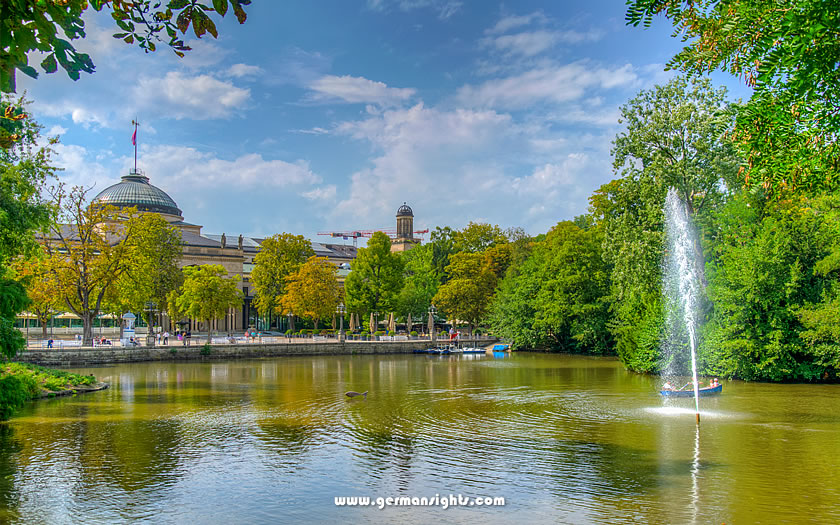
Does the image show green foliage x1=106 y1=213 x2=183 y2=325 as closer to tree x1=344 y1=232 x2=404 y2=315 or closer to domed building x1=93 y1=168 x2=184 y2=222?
tree x1=344 y1=232 x2=404 y2=315

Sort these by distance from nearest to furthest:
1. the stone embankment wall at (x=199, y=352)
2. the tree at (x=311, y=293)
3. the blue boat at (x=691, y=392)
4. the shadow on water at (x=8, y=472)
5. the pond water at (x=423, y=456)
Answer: the shadow on water at (x=8, y=472)
the pond water at (x=423, y=456)
the blue boat at (x=691, y=392)
the stone embankment wall at (x=199, y=352)
the tree at (x=311, y=293)

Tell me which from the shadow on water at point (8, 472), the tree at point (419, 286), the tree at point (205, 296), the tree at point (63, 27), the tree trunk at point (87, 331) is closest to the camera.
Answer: the tree at point (63, 27)

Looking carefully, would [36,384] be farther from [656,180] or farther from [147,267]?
[656,180]

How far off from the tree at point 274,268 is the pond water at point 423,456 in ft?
126

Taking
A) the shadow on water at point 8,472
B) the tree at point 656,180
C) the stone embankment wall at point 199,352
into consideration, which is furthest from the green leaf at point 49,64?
the stone embankment wall at point 199,352

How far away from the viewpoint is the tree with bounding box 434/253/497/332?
71625mm

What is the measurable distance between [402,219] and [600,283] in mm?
96786

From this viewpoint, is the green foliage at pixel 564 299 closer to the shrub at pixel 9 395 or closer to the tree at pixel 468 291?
the tree at pixel 468 291

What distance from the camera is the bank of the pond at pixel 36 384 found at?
20344 millimetres

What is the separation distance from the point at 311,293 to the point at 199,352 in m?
14.9

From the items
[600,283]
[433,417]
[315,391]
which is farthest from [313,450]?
[600,283]

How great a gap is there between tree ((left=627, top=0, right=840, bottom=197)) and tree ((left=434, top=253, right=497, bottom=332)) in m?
58.2

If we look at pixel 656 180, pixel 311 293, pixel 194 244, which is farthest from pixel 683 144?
pixel 194 244

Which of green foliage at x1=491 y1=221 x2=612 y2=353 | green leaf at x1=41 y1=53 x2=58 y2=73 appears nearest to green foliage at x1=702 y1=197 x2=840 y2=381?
green foliage at x1=491 y1=221 x2=612 y2=353
